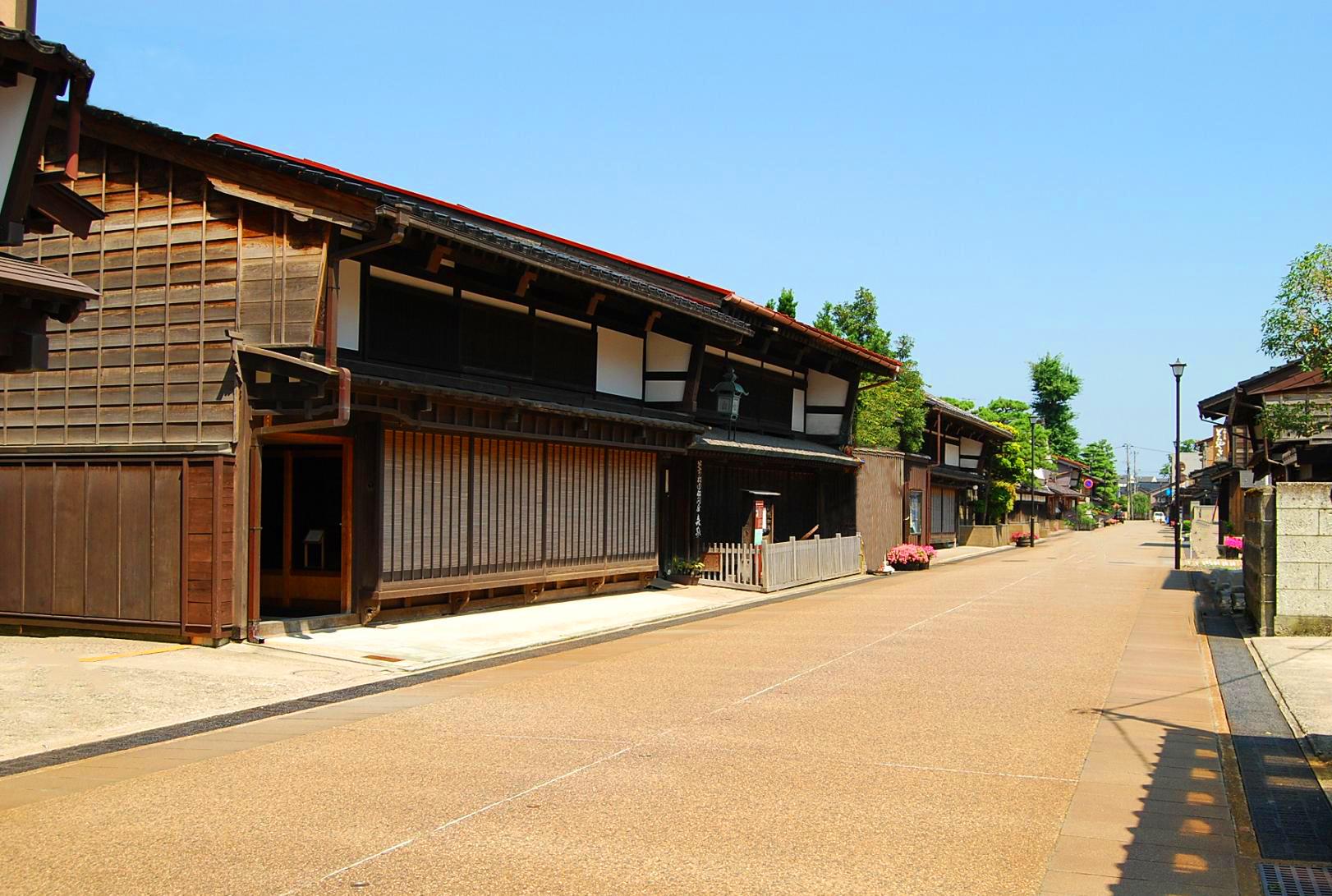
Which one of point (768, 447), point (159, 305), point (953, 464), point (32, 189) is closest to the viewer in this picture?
point (32, 189)

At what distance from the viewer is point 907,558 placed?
34594mm

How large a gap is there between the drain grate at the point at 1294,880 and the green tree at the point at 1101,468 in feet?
364

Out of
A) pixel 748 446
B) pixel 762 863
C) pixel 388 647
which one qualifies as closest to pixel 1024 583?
pixel 748 446

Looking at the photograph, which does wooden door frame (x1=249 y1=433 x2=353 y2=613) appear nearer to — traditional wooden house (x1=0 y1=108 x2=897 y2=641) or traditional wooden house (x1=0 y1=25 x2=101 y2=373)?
traditional wooden house (x1=0 y1=108 x2=897 y2=641)

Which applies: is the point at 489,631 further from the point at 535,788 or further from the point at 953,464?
the point at 953,464

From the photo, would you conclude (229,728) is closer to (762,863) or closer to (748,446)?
(762,863)

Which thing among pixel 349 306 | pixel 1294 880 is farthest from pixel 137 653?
pixel 1294 880

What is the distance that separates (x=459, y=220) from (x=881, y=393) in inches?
1019

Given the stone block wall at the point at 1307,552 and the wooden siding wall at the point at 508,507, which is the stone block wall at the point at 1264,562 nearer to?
the stone block wall at the point at 1307,552

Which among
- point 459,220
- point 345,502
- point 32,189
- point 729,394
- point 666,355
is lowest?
point 345,502

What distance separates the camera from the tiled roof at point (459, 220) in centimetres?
1393

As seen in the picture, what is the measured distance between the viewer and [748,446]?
26.2m

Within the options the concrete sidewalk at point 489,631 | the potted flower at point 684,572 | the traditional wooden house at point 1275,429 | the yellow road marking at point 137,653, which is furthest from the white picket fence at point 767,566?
the yellow road marking at point 137,653

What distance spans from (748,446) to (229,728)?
17548mm
